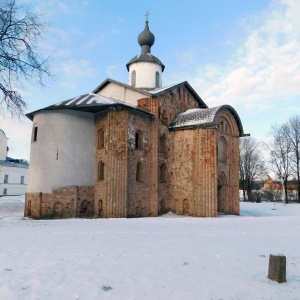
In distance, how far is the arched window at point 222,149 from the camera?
23.0 meters

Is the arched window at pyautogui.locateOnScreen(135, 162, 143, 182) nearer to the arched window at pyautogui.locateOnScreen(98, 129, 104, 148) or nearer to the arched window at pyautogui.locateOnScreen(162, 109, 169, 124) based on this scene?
the arched window at pyautogui.locateOnScreen(98, 129, 104, 148)

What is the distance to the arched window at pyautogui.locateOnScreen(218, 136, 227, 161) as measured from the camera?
75.4 feet

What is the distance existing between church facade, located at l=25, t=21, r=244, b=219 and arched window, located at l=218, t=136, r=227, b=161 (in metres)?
0.08

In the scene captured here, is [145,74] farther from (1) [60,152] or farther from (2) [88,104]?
(1) [60,152]

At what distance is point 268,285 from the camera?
5.62 meters

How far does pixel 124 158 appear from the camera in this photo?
18.6m

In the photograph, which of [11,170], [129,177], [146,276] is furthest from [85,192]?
[11,170]

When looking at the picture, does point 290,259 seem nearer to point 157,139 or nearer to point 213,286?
point 213,286

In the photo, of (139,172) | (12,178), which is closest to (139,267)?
(139,172)

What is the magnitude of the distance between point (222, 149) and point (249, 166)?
24.2 meters

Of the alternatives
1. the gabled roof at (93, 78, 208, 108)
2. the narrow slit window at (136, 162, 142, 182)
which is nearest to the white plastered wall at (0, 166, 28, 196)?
the gabled roof at (93, 78, 208, 108)

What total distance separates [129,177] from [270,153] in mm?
28598

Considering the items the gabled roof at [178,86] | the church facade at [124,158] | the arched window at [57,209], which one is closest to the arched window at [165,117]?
the church facade at [124,158]

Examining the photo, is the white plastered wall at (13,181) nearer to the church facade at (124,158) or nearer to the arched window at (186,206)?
the church facade at (124,158)
